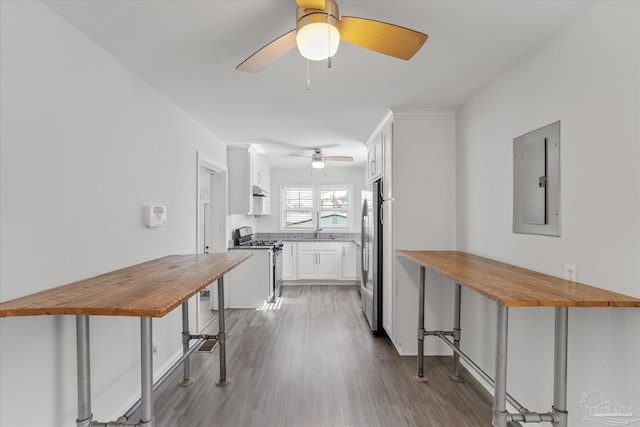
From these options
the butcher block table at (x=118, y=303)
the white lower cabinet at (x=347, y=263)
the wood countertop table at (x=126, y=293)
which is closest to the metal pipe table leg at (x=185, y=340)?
the wood countertop table at (x=126, y=293)

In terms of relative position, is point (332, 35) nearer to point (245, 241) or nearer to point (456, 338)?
point (456, 338)

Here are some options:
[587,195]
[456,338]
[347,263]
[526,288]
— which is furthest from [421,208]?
[347,263]

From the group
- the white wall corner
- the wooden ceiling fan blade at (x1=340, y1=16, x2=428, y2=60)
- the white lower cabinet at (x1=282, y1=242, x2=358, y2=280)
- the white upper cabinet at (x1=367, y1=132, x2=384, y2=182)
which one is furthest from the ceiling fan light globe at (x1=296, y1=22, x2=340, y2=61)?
the white lower cabinet at (x1=282, y1=242, x2=358, y2=280)

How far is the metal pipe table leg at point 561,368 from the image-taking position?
1422 mm

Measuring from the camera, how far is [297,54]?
2.04 m

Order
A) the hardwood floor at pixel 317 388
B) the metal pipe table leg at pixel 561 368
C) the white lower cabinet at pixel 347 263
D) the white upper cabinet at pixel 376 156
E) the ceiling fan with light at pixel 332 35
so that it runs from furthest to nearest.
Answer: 1. the white lower cabinet at pixel 347 263
2. the white upper cabinet at pixel 376 156
3. the hardwood floor at pixel 317 388
4. the metal pipe table leg at pixel 561 368
5. the ceiling fan with light at pixel 332 35

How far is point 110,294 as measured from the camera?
1.42m

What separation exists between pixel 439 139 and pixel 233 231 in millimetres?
3374

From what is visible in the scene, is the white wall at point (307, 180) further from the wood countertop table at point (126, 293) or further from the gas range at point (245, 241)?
the wood countertop table at point (126, 293)

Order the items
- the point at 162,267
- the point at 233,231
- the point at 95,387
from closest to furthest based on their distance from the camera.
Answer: the point at 95,387
the point at 162,267
the point at 233,231

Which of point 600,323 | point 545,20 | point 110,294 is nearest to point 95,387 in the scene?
point 110,294

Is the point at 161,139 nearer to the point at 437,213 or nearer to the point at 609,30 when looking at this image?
the point at 437,213

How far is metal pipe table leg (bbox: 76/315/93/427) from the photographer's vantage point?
1.40 m

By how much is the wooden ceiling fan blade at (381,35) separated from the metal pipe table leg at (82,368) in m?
1.76
